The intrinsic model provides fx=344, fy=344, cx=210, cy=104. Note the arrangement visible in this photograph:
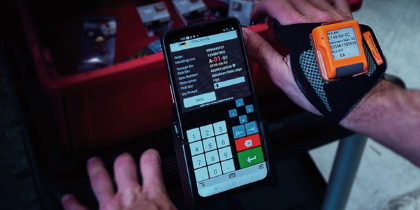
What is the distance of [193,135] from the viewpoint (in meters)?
0.56

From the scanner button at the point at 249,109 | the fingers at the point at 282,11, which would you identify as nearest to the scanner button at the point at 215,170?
the scanner button at the point at 249,109

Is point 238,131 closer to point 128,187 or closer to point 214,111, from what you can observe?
point 214,111

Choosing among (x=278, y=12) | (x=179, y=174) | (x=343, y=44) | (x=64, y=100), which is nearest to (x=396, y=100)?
(x=343, y=44)

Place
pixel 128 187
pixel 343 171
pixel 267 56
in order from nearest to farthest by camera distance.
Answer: pixel 128 187 < pixel 267 56 < pixel 343 171

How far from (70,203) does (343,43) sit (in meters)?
0.50

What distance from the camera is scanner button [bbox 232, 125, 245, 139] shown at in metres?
0.58

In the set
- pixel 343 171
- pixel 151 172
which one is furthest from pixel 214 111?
pixel 343 171

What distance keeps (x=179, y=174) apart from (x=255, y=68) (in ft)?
1.16

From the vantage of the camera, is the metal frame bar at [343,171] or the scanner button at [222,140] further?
the metal frame bar at [343,171]

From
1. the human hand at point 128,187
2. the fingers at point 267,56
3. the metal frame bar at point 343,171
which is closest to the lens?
the human hand at point 128,187

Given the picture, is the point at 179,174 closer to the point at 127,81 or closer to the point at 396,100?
the point at 127,81

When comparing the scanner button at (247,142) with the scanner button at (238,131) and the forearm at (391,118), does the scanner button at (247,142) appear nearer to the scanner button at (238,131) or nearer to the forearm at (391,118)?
the scanner button at (238,131)

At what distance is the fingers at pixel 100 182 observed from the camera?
1.73 ft

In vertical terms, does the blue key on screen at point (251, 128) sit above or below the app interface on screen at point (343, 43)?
below
